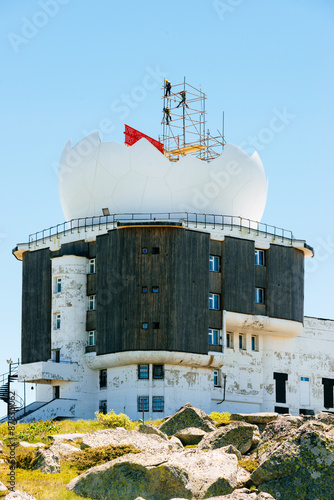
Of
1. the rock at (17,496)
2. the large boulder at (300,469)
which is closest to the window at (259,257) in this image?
the large boulder at (300,469)

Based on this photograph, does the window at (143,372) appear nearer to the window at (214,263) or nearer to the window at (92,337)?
the window at (92,337)

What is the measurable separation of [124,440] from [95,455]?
2.01 m

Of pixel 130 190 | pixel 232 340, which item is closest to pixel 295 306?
pixel 232 340

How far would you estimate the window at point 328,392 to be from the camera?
6594 centimetres

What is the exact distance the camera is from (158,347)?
5666cm

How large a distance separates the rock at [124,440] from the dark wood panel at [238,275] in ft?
91.0

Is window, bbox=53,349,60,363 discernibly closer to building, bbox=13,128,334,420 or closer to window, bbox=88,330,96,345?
building, bbox=13,128,334,420

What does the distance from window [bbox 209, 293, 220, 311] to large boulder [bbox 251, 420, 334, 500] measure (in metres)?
33.2

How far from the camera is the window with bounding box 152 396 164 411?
56.1 m

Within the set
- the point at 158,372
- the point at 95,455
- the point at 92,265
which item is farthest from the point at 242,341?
the point at 95,455

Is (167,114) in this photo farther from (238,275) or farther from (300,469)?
(300,469)

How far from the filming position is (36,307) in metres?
62.9

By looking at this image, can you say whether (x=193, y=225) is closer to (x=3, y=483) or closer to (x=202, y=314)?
(x=202, y=314)

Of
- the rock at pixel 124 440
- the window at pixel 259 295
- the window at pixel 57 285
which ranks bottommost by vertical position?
the rock at pixel 124 440
